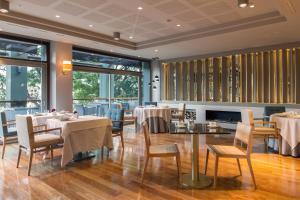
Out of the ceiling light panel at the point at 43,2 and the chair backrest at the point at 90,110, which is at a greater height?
the ceiling light panel at the point at 43,2

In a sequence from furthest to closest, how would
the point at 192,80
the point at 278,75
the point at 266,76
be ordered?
the point at 192,80 < the point at 266,76 < the point at 278,75

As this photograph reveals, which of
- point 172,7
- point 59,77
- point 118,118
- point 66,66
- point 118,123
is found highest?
point 172,7

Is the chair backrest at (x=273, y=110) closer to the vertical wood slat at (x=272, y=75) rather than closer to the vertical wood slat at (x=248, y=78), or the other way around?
the vertical wood slat at (x=272, y=75)

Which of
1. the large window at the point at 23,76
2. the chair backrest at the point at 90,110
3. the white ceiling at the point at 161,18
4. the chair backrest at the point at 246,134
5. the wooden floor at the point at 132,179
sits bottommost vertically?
the wooden floor at the point at 132,179

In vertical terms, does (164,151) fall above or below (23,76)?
below

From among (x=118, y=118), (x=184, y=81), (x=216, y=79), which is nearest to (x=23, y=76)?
(x=118, y=118)

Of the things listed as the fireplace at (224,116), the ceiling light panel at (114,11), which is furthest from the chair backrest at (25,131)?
the fireplace at (224,116)

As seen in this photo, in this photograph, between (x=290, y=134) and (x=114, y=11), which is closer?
(x=290, y=134)

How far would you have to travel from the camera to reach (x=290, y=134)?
15.4 feet

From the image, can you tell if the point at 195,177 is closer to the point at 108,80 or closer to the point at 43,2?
the point at 43,2

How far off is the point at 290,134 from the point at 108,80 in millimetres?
6286

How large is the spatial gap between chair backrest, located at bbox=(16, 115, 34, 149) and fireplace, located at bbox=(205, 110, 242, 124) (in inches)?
255

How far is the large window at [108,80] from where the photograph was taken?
7891mm

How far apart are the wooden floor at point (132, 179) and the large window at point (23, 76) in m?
1.99
